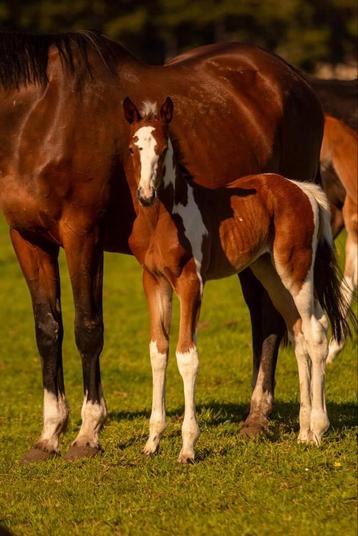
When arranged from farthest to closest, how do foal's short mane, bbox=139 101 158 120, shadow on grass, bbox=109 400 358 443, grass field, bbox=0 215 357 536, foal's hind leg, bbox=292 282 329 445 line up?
shadow on grass, bbox=109 400 358 443 → foal's hind leg, bbox=292 282 329 445 → foal's short mane, bbox=139 101 158 120 → grass field, bbox=0 215 357 536

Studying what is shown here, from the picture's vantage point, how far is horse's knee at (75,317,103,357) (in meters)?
7.07

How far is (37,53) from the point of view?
7133 mm

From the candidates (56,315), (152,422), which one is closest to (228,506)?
(152,422)

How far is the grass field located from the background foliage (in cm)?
2400

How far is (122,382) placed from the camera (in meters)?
10.4

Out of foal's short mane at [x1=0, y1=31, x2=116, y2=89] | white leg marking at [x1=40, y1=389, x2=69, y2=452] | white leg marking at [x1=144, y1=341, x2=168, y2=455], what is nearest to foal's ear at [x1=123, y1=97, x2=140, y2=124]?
foal's short mane at [x1=0, y1=31, x2=116, y2=89]

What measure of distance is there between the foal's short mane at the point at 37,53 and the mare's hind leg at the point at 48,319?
2.88 feet

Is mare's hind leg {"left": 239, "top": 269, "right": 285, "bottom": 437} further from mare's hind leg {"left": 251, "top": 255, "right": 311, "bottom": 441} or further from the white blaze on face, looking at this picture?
the white blaze on face

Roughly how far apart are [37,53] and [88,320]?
153 centimetres

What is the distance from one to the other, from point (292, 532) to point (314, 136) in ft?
12.4

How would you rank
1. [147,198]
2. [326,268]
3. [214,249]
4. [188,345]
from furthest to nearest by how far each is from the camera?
[326,268] < [214,249] < [188,345] < [147,198]

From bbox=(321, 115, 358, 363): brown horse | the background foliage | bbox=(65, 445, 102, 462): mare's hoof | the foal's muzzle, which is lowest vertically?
the background foliage

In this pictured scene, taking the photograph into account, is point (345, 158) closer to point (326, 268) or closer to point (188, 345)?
point (326, 268)

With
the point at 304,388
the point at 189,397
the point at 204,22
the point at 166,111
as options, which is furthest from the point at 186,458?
the point at 204,22
